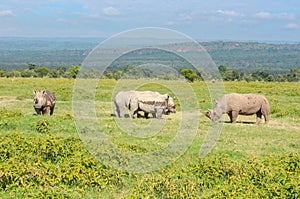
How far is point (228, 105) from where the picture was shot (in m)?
19.5

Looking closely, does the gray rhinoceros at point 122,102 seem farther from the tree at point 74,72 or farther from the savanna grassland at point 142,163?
the tree at point 74,72

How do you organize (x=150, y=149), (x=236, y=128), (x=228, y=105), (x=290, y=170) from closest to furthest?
(x=290, y=170), (x=150, y=149), (x=236, y=128), (x=228, y=105)

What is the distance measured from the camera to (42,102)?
18.4 meters

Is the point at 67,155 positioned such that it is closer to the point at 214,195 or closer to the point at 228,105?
the point at 214,195

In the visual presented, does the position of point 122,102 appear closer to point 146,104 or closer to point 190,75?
point 146,104

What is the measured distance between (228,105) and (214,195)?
36.8 feet

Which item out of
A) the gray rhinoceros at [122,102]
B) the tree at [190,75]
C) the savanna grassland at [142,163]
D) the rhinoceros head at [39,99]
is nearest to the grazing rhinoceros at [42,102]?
the rhinoceros head at [39,99]

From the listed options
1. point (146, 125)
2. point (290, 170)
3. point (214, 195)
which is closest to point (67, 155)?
point (214, 195)

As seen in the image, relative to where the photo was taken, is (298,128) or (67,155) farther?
(298,128)

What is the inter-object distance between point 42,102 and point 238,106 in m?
8.28

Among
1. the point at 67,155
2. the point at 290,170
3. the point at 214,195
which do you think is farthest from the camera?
the point at 67,155

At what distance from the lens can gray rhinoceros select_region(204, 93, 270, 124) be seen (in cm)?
1952

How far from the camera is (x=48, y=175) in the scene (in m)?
9.57

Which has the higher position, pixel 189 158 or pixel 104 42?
pixel 104 42
